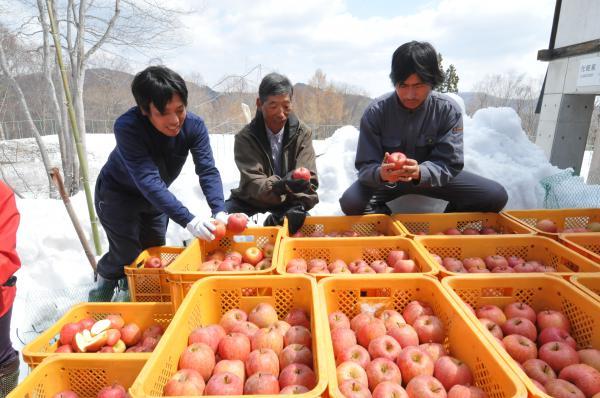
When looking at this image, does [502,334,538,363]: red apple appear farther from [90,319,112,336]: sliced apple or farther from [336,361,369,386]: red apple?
[90,319,112,336]: sliced apple

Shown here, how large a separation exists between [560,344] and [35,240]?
17.6 feet

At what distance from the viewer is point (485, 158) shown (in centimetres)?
511

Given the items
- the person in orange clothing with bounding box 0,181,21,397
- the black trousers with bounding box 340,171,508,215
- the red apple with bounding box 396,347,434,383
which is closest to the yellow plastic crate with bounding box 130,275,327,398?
the red apple with bounding box 396,347,434,383

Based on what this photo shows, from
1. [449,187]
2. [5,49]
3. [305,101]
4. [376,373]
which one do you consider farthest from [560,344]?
[305,101]

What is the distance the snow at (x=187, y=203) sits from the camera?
314cm

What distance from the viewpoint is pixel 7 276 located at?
1981mm

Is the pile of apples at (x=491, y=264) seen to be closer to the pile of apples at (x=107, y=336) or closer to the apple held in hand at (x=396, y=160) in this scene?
the apple held in hand at (x=396, y=160)

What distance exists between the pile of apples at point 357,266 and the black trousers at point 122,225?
1.61 metres

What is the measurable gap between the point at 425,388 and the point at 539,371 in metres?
0.53

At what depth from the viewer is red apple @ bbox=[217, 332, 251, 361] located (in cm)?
154

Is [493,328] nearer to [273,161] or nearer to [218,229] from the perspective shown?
[218,229]

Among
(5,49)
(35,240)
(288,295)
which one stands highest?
(5,49)

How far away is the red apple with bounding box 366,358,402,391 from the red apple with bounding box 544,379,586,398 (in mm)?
527

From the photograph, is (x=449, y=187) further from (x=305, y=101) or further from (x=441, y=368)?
(x=305, y=101)
